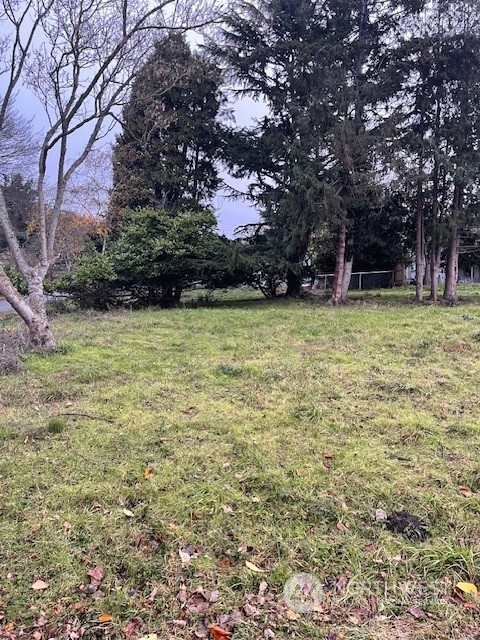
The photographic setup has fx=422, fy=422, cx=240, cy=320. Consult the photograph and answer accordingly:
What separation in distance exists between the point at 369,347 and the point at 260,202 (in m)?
8.09

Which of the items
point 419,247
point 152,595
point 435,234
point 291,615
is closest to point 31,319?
point 152,595

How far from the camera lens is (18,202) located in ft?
69.1

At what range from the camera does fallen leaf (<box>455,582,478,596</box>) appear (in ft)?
5.86

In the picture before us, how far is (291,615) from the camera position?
1689 mm

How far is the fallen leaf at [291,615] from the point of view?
1680 mm

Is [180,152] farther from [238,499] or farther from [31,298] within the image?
[238,499]

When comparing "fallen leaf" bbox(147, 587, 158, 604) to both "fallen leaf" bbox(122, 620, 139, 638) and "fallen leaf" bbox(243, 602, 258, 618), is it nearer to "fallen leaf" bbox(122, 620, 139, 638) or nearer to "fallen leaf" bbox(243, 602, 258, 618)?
"fallen leaf" bbox(122, 620, 139, 638)

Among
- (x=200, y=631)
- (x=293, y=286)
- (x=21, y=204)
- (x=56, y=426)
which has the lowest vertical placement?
(x=200, y=631)

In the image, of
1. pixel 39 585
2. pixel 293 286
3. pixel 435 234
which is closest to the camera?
pixel 39 585

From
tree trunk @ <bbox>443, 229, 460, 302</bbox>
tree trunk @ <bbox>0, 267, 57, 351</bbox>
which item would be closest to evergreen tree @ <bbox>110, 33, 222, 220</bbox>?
tree trunk @ <bbox>443, 229, 460, 302</bbox>

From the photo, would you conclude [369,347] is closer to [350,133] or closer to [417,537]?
[417,537]
